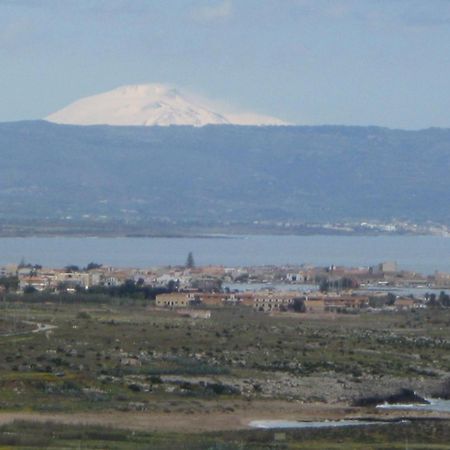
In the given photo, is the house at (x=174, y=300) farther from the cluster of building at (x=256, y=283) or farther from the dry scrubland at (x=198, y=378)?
the dry scrubland at (x=198, y=378)

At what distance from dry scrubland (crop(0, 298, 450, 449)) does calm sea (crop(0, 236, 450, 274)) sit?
213 feet

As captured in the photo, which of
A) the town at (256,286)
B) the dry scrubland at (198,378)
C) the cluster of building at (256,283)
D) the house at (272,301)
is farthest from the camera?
the cluster of building at (256,283)

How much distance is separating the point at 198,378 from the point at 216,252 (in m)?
123

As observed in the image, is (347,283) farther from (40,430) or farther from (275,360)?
(40,430)

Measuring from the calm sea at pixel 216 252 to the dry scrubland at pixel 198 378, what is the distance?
2553 inches

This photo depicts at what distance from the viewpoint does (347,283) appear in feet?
317

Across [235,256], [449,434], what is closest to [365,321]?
[449,434]

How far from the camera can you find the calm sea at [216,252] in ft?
444

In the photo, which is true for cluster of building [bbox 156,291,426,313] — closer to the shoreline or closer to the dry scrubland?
the dry scrubland

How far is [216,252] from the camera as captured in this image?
160m

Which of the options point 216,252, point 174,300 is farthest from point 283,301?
point 216,252

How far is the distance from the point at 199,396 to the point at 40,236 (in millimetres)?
158234

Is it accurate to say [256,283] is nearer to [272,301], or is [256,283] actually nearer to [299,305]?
[272,301]

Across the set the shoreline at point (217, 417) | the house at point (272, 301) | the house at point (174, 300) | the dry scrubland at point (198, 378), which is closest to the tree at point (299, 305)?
the house at point (272, 301)
